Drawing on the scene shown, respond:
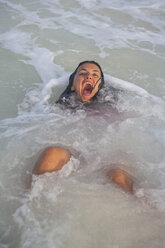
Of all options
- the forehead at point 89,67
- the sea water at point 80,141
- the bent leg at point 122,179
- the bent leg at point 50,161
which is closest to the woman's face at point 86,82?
the forehead at point 89,67

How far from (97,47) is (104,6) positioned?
4089 millimetres

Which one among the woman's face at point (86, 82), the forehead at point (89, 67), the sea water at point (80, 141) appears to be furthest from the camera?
the forehead at point (89, 67)

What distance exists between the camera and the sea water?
2.04 metres

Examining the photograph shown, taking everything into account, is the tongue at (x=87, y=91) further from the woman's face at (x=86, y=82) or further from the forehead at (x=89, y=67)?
the forehead at (x=89, y=67)

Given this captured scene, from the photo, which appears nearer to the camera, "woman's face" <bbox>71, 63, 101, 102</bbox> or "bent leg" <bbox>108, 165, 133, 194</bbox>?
"bent leg" <bbox>108, 165, 133, 194</bbox>

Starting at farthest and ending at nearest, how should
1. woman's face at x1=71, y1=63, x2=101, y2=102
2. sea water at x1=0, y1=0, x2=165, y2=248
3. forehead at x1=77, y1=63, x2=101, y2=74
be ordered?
forehead at x1=77, y1=63, x2=101, y2=74 → woman's face at x1=71, y1=63, x2=101, y2=102 → sea water at x1=0, y1=0, x2=165, y2=248

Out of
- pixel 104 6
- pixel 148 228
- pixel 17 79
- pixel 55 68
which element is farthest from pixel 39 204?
pixel 104 6

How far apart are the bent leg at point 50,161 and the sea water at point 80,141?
74 mm

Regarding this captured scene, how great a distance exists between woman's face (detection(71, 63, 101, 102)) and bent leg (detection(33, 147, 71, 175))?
1465mm

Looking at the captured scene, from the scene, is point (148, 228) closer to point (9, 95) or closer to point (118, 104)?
point (118, 104)

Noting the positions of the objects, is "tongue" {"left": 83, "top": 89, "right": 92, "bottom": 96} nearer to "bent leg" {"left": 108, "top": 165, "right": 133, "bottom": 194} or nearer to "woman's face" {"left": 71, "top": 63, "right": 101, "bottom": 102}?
"woman's face" {"left": 71, "top": 63, "right": 101, "bottom": 102}

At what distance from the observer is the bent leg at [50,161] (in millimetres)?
2391

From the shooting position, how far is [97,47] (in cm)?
617

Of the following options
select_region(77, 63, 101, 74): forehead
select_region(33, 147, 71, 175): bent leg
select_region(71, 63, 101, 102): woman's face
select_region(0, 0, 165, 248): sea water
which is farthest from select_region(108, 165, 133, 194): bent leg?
select_region(77, 63, 101, 74): forehead
